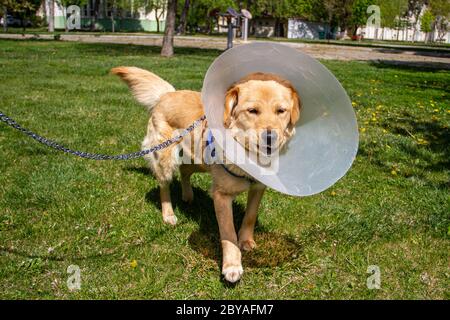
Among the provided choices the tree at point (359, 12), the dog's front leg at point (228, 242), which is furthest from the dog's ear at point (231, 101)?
the tree at point (359, 12)

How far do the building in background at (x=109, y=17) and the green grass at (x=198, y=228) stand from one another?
2163 inches

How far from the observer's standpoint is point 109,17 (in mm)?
63188

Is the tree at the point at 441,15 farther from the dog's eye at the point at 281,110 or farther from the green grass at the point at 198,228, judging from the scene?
the dog's eye at the point at 281,110

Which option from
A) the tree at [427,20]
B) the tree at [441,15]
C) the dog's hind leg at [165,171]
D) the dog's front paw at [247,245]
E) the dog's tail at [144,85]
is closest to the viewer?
the dog's front paw at [247,245]

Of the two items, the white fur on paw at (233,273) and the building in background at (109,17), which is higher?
the building in background at (109,17)

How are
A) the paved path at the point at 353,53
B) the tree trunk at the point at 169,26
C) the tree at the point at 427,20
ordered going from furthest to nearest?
the tree at the point at 427,20 < the paved path at the point at 353,53 < the tree trunk at the point at 169,26

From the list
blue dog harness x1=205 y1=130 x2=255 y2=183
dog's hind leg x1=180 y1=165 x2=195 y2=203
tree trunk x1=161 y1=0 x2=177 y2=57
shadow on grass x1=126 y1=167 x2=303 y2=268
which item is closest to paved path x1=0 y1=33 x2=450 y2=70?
tree trunk x1=161 y1=0 x2=177 y2=57

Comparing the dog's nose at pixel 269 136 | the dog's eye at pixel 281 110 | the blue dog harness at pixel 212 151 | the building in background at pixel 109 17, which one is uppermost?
the building in background at pixel 109 17

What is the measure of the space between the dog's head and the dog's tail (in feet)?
5.00

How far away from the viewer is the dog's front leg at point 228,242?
3.43 metres

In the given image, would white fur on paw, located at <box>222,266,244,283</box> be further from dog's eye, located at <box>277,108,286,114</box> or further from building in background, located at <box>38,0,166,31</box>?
building in background, located at <box>38,0,166,31</box>

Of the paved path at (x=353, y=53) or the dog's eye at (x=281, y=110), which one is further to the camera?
the paved path at (x=353, y=53)
